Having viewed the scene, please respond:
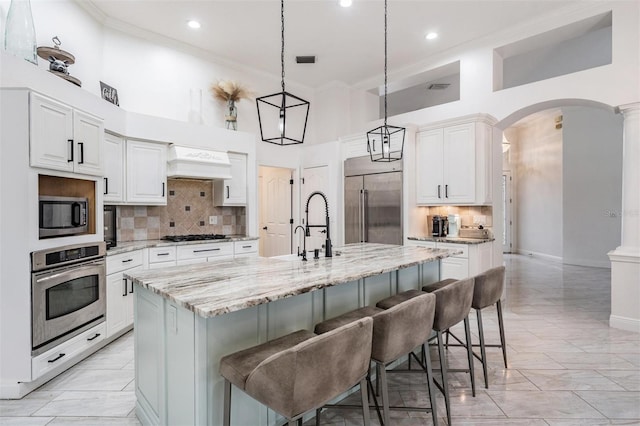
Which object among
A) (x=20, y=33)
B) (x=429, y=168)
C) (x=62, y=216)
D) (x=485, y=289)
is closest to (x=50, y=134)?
(x=62, y=216)

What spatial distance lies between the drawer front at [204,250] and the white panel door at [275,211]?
169cm

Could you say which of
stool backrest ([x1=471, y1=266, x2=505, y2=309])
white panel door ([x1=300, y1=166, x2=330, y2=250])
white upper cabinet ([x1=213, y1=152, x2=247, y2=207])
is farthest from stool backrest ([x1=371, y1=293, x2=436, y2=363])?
white panel door ([x1=300, y1=166, x2=330, y2=250])

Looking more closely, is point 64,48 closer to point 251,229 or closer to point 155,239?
point 155,239

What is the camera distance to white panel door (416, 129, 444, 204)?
4898mm

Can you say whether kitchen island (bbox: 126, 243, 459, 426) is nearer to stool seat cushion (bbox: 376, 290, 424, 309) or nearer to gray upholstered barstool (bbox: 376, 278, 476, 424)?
stool seat cushion (bbox: 376, 290, 424, 309)

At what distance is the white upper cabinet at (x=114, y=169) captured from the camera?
148 inches

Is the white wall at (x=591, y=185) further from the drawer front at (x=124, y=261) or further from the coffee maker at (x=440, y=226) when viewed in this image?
the drawer front at (x=124, y=261)

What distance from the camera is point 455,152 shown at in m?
4.73

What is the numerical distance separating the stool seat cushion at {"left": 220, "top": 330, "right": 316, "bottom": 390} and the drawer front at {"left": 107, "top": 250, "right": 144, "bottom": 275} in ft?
7.92

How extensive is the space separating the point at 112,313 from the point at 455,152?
4.48 meters

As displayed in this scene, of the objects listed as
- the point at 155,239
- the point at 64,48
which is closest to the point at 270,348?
the point at 155,239

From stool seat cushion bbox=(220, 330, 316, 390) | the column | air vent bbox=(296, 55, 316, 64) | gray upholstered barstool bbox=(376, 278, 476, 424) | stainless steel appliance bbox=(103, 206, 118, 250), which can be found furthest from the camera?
air vent bbox=(296, 55, 316, 64)

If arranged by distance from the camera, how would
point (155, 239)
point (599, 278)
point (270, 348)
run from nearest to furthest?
point (270, 348), point (155, 239), point (599, 278)

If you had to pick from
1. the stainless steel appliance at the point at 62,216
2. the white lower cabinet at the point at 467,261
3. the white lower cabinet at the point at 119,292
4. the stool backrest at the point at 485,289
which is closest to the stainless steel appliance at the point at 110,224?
the white lower cabinet at the point at 119,292
